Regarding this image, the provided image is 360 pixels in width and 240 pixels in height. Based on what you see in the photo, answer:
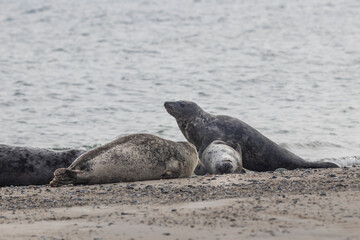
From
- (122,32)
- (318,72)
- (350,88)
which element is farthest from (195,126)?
(122,32)

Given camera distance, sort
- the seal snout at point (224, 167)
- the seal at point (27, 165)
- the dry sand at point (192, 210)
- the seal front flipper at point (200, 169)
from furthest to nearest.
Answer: the seal front flipper at point (200, 169) → the seal snout at point (224, 167) → the seal at point (27, 165) → the dry sand at point (192, 210)

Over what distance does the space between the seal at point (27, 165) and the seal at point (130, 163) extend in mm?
532

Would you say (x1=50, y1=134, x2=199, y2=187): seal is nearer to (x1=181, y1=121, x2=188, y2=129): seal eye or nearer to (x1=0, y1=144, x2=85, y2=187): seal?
(x1=0, y1=144, x2=85, y2=187): seal

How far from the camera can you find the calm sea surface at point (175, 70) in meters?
11.2

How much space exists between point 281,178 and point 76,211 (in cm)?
215

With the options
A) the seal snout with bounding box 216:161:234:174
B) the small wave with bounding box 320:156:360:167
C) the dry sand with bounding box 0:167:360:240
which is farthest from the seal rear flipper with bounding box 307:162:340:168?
the dry sand with bounding box 0:167:360:240

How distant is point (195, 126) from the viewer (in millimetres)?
9211

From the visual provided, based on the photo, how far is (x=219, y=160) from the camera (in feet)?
25.4

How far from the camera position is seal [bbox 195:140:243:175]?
7.65 metres

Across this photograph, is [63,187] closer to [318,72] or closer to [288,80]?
[288,80]

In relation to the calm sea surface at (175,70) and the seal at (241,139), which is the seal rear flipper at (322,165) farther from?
the calm sea surface at (175,70)

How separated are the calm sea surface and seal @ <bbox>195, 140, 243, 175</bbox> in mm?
1692

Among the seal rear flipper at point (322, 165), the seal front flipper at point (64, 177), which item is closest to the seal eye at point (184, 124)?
the seal rear flipper at point (322, 165)

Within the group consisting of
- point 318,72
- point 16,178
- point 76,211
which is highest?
point 76,211
